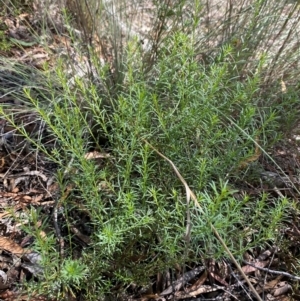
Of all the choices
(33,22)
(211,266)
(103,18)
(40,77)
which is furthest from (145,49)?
(211,266)

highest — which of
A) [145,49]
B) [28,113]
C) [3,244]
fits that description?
[145,49]

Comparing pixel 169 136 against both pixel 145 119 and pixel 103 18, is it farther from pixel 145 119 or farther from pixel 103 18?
pixel 103 18

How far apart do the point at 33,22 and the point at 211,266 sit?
2114 millimetres

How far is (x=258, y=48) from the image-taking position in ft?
8.93

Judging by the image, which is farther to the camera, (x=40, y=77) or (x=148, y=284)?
(x=40, y=77)

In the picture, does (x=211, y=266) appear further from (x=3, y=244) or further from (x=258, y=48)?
(x=258, y=48)

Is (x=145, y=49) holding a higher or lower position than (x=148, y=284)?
higher

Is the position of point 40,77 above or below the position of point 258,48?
below

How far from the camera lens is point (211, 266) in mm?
2188

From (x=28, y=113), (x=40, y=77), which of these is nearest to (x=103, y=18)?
(x=40, y=77)

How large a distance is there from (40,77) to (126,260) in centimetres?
130

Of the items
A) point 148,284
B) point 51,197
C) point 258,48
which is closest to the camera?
point 148,284

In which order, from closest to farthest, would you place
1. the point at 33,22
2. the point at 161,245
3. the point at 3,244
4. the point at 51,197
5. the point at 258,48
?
the point at 161,245, the point at 3,244, the point at 51,197, the point at 258,48, the point at 33,22

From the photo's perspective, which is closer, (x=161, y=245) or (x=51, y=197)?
(x=161, y=245)
